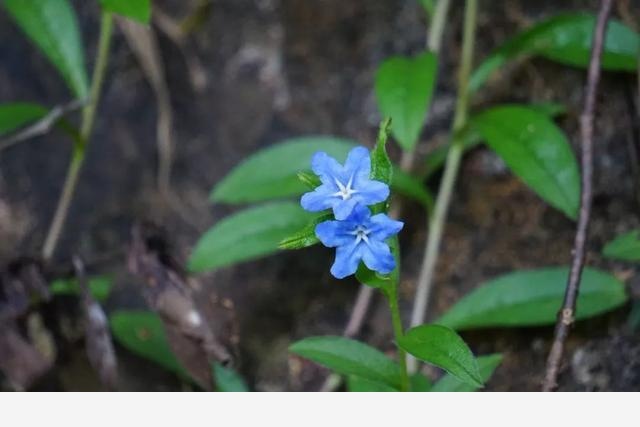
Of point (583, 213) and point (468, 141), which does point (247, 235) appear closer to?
point (468, 141)

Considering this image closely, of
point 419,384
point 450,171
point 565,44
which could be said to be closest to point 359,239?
point 419,384

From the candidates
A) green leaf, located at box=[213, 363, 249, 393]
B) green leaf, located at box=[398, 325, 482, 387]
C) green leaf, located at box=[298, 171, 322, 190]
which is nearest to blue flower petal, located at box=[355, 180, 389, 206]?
green leaf, located at box=[298, 171, 322, 190]

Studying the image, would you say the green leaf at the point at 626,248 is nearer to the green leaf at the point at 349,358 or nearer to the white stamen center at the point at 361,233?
the green leaf at the point at 349,358

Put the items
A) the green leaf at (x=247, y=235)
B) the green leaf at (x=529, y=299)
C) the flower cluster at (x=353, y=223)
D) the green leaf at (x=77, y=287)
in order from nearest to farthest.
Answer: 1. the flower cluster at (x=353, y=223)
2. the green leaf at (x=529, y=299)
3. the green leaf at (x=247, y=235)
4. the green leaf at (x=77, y=287)

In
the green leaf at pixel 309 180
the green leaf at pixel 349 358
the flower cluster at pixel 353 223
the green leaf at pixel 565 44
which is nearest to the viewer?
the flower cluster at pixel 353 223

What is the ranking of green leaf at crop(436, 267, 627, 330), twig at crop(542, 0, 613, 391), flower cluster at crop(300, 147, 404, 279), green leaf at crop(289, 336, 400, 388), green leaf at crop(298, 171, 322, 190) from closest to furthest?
flower cluster at crop(300, 147, 404, 279)
green leaf at crop(298, 171, 322, 190)
green leaf at crop(289, 336, 400, 388)
twig at crop(542, 0, 613, 391)
green leaf at crop(436, 267, 627, 330)

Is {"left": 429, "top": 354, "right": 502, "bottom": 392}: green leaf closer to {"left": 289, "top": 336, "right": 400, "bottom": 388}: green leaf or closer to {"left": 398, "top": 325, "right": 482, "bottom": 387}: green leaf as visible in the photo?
{"left": 289, "top": 336, "right": 400, "bottom": 388}: green leaf

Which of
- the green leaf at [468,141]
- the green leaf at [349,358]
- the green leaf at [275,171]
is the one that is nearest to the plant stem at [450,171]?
the green leaf at [468,141]

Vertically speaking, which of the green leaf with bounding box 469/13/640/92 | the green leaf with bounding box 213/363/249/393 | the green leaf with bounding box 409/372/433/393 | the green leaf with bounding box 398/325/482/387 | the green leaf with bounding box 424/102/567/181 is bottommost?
the green leaf with bounding box 213/363/249/393
